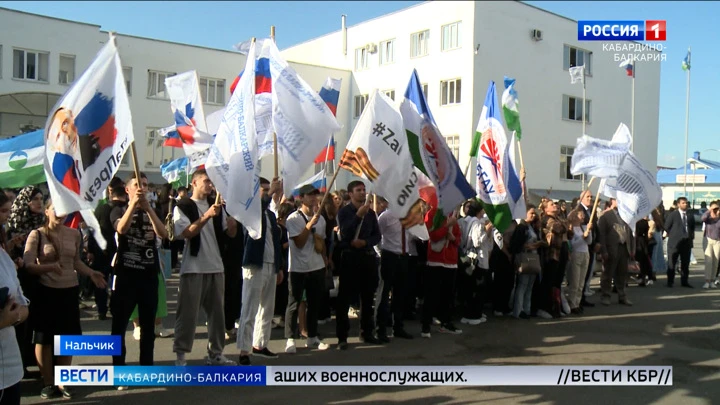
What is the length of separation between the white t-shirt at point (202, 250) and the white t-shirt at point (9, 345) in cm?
264

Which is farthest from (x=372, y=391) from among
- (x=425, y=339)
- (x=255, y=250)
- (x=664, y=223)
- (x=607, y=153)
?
(x=664, y=223)

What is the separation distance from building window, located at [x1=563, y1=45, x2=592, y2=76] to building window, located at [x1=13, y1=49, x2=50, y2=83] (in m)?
26.5

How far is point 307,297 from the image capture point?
8125mm

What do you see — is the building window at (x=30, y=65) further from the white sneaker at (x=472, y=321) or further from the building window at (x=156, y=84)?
the white sneaker at (x=472, y=321)

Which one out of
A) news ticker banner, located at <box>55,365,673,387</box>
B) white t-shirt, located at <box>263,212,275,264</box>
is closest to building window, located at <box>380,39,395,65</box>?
white t-shirt, located at <box>263,212,275,264</box>

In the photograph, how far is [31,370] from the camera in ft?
21.9

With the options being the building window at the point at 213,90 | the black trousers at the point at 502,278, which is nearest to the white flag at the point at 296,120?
the black trousers at the point at 502,278

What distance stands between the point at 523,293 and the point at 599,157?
2.57 metres

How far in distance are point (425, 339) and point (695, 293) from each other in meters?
8.30

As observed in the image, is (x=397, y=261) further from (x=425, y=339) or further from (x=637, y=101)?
(x=637, y=101)

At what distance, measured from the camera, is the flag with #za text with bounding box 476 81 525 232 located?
890 cm

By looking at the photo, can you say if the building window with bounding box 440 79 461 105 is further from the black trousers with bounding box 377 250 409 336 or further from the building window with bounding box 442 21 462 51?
the black trousers with bounding box 377 250 409 336

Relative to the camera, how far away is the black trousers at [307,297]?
26.4 ft

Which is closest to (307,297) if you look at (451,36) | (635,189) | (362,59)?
(635,189)
